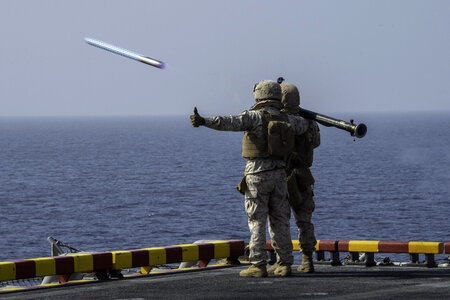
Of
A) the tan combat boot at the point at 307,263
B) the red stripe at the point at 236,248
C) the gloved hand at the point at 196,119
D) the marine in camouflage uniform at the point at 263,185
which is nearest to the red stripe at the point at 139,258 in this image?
the marine in camouflage uniform at the point at 263,185

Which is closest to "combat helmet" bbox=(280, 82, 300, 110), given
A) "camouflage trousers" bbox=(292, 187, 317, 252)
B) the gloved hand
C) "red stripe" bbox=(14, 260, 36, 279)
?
"camouflage trousers" bbox=(292, 187, 317, 252)

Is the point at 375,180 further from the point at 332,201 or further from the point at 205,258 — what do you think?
the point at 205,258

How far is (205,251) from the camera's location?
14.6 metres

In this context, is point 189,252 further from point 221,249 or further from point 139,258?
point 139,258

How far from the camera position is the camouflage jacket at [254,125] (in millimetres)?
13188

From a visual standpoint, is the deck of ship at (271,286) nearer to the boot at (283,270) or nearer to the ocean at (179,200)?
the boot at (283,270)

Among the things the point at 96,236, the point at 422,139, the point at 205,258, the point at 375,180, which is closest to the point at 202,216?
the point at 96,236

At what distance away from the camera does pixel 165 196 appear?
76125mm

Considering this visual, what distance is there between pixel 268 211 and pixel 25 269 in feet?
11.0

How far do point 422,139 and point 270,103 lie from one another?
161m

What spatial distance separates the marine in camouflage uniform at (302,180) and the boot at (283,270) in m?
0.49

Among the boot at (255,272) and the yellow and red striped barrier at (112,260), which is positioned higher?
the yellow and red striped barrier at (112,260)

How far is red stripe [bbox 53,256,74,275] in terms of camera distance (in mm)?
12922

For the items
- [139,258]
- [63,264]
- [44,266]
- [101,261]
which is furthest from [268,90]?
[44,266]
